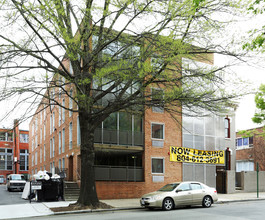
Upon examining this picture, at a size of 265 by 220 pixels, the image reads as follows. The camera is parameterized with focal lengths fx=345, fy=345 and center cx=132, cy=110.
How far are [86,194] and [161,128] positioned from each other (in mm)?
10458

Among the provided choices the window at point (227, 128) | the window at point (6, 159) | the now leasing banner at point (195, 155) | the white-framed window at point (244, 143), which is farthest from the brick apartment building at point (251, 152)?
the window at point (6, 159)

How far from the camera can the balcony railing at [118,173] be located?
22438 mm

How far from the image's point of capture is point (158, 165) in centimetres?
2480

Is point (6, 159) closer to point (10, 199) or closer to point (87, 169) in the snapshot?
point (10, 199)

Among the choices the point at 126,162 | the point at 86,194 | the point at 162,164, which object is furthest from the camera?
the point at 126,162

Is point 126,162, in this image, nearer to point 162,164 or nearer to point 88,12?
point 162,164

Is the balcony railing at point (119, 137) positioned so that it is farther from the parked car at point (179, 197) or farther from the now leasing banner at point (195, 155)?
the parked car at point (179, 197)

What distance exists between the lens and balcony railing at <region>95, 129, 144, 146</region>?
22953 millimetres

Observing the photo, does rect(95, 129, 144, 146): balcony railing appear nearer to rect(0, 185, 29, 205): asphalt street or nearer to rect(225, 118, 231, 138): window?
rect(0, 185, 29, 205): asphalt street

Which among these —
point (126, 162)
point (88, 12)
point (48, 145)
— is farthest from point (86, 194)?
point (48, 145)

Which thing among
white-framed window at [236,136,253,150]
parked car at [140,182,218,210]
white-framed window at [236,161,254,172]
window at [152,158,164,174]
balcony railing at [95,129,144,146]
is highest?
balcony railing at [95,129,144,146]

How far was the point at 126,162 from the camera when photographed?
87.2 ft

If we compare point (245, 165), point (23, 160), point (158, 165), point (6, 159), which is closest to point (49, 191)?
point (158, 165)

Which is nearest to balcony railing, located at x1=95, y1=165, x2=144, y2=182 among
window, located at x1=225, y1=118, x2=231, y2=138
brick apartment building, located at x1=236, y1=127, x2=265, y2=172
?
window, located at x1=225, y1=118, x2=231, y2=138
